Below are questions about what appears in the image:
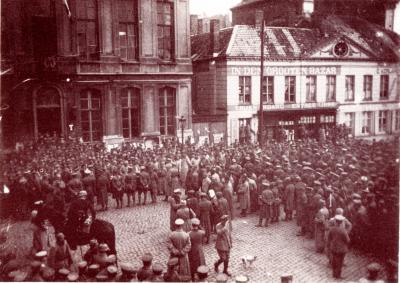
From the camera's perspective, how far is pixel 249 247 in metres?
11.2

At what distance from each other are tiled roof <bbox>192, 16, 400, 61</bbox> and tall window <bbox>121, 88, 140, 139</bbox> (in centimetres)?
653

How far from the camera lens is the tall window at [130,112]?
65.7 ft

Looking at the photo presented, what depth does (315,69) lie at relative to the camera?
2177 cm

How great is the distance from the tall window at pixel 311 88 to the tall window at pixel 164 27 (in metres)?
7.90

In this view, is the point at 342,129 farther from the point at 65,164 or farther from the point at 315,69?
the point at 65,164

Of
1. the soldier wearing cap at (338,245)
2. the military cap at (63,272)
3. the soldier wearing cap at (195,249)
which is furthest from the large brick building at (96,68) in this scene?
the soldier wearing cap at (338,245)

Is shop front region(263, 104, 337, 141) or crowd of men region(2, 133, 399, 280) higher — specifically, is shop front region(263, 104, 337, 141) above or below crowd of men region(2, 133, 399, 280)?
above

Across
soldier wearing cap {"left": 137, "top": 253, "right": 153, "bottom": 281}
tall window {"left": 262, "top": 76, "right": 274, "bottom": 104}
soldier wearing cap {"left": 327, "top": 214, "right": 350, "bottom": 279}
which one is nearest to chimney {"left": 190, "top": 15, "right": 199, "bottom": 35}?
tall window {"left": 262, "top": 76, "right": 274, "bottom": 104}

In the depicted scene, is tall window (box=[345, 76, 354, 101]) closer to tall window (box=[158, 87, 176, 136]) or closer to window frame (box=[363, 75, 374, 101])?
window frame (box=[363, 75, 374, 101])

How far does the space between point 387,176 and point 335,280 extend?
313cm

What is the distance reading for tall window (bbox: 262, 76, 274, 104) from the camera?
23625 millimetres

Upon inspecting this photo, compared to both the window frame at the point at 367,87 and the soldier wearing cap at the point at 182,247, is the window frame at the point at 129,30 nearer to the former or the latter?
the window frame at the point at 367,87

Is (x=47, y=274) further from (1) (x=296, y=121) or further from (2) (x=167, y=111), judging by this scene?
(1) (x=296, y=121)

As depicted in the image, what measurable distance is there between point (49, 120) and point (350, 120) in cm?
1438
